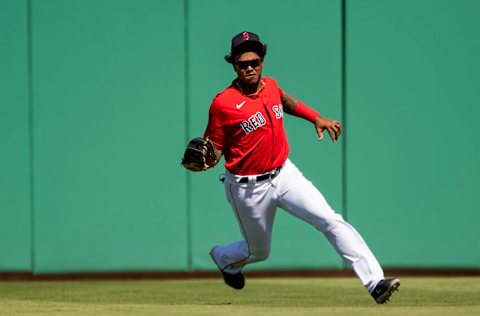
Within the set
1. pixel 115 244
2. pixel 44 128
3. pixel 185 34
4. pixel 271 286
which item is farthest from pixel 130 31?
pixel 271 286

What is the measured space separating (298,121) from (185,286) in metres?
1.79

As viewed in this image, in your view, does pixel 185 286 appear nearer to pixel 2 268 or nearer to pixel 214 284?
pixel 214 284

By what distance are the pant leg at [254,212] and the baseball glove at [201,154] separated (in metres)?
0.24

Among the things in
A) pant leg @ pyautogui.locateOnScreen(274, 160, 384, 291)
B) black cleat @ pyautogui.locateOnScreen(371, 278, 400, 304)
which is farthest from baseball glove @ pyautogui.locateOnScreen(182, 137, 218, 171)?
black cleat @ pyautogui.locateOnScreen(371, 278, 400, 304)

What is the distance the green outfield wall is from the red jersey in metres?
2.36

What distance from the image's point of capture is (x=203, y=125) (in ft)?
31.1

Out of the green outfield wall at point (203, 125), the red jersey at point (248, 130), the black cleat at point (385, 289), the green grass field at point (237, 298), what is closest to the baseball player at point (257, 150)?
the red jersey at point (248, 130)

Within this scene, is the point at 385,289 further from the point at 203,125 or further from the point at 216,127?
the point at 203,125

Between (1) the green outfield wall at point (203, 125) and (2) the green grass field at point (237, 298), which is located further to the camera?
(1) the green outfield wall at point (203, 125)

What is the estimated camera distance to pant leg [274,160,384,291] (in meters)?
6.72

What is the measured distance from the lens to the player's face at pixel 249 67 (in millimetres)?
7027

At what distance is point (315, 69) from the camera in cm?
946

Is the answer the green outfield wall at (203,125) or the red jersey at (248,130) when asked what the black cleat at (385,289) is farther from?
the green outfield wall at (203,125)

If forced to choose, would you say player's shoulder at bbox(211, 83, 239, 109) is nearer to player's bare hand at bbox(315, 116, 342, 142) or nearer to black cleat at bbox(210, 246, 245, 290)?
player's bare hand at bbox(315, 116, 342, 142)
